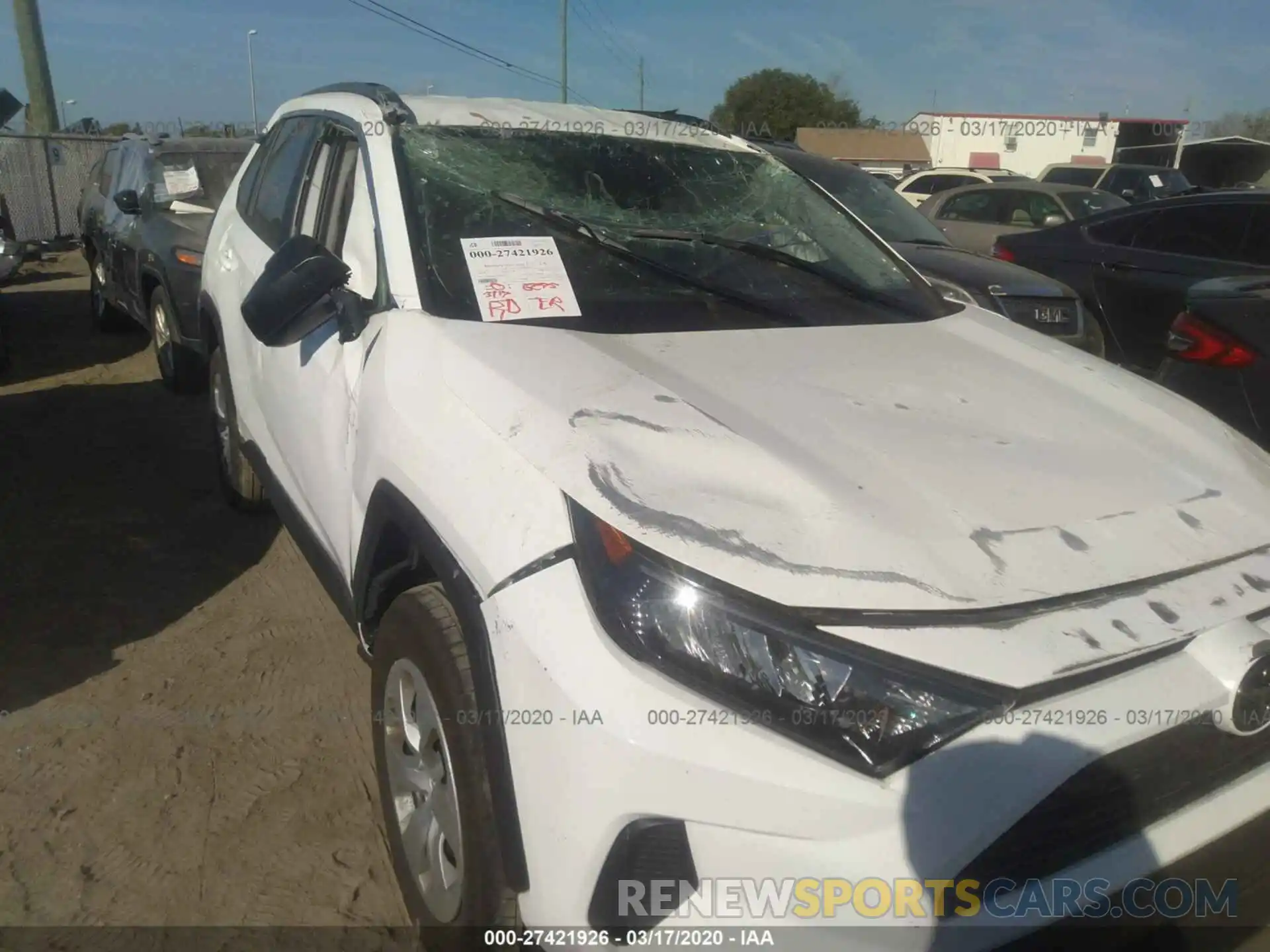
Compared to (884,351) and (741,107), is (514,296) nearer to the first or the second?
(884,351)

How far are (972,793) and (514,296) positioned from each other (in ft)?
4.95

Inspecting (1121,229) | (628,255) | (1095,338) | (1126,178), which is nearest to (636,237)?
(628,255)

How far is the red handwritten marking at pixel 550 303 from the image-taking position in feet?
7.89

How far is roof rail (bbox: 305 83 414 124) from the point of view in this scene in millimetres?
2777

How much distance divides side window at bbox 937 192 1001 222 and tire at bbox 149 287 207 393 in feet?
27.4

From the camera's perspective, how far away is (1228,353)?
13.1 feet

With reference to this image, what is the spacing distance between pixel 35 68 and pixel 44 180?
1.82 metres

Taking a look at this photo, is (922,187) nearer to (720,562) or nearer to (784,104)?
(720,562)

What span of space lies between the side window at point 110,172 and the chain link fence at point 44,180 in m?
7.20

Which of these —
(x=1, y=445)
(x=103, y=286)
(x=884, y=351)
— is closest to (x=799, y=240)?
(x=884, y=351)

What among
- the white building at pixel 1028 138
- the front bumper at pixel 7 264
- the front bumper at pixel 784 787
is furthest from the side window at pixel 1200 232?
the white building at pixel 1028 138

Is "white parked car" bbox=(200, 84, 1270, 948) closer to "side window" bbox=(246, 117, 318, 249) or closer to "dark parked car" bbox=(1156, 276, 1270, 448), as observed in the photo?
"side window" bbox=(246, 117, 318, 249)

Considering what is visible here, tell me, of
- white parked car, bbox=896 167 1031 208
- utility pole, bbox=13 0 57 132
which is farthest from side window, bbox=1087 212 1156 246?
utility pole, bbox=13 0 57 132

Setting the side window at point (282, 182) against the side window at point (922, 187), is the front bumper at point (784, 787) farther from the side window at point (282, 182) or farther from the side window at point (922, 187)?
the side window at point (922, 187)
